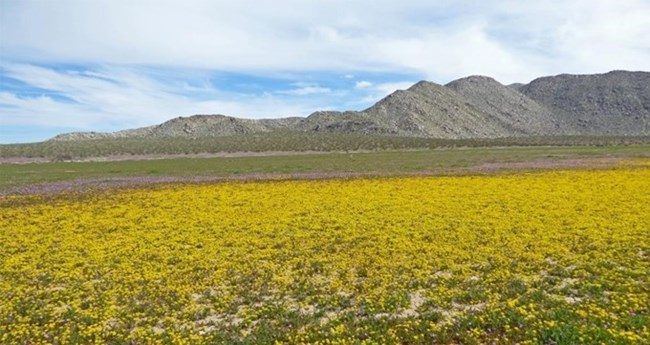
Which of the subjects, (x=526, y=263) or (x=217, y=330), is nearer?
(x=217, y=330)

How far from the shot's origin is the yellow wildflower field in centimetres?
1054

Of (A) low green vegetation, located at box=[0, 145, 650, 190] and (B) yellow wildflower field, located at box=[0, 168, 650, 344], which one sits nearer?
(B) yellow wildflower field, located at box=[0, 168, 650, 344]

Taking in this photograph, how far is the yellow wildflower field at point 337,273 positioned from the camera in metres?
10.5

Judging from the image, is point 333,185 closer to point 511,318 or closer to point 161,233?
point 161,233

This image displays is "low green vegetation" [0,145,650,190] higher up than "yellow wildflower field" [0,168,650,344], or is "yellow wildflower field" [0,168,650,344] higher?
"low green vegetation" [0,145,650,190]

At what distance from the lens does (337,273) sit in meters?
14.7

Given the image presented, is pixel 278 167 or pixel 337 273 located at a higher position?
pixel 278 167

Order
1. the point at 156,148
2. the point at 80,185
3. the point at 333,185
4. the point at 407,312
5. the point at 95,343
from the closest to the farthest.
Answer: the point at 95,343
the point at 407,312
the point at 333,185
the point at 80,185
the point at 156,148

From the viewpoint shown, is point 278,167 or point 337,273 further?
point 278,167

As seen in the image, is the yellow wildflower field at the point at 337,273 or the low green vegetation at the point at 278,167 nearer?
the yellow wildflower field at the point at 337,273

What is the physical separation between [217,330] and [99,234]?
1297cm

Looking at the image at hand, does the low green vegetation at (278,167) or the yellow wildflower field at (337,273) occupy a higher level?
the low green vegetation at (278,167)

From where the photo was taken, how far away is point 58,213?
2747cm

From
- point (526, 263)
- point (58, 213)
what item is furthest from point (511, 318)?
point (58, 213)
